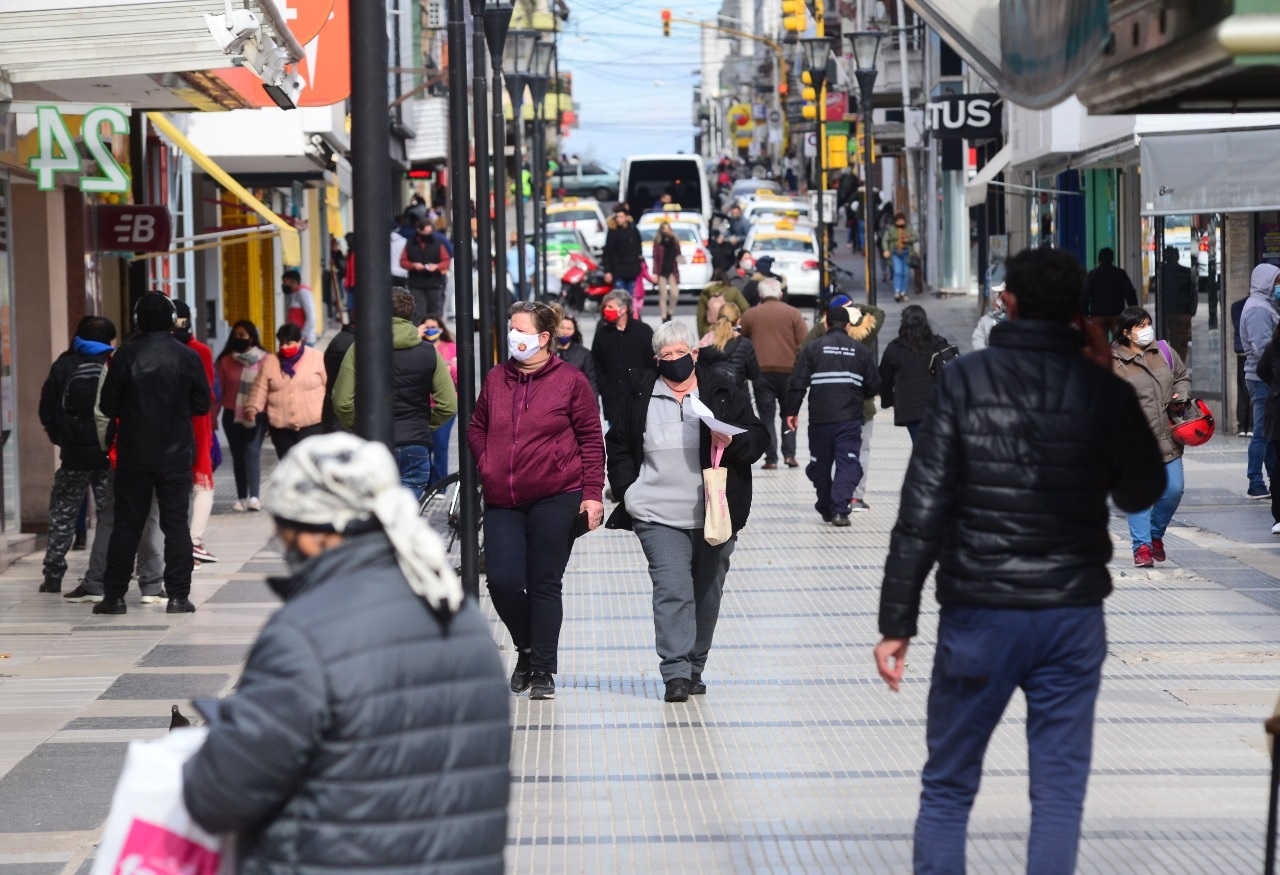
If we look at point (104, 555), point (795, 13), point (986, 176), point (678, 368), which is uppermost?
point (795, 13)

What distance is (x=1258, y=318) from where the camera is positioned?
16969 millimetres

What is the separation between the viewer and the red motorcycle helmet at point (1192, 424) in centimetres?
1199

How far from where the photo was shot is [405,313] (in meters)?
12.2

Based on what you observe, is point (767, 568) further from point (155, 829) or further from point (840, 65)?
point (840, 65)

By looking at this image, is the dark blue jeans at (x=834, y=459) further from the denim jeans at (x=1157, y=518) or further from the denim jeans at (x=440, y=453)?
the denim jeans at (x=1157, y=518)

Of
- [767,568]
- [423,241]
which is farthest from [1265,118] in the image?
[423,241]

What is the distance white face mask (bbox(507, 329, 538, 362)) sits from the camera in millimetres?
8781

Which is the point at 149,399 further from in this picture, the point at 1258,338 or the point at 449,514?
the point at 1258,338

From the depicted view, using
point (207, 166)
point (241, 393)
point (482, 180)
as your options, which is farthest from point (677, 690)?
point (207, 166)

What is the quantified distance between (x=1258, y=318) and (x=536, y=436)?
9.99 metres

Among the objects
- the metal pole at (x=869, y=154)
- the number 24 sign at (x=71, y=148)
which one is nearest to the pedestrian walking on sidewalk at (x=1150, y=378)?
the number 24 sign at (x=71, y=148)

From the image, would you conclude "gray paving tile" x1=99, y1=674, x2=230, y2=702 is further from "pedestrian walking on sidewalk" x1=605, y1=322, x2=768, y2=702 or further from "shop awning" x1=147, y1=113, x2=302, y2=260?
"shop awning" x1=147, y1=113, x2=302, y2=260

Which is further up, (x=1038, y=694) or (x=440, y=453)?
(x=440, y=453)

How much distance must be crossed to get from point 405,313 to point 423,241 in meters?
14.7
